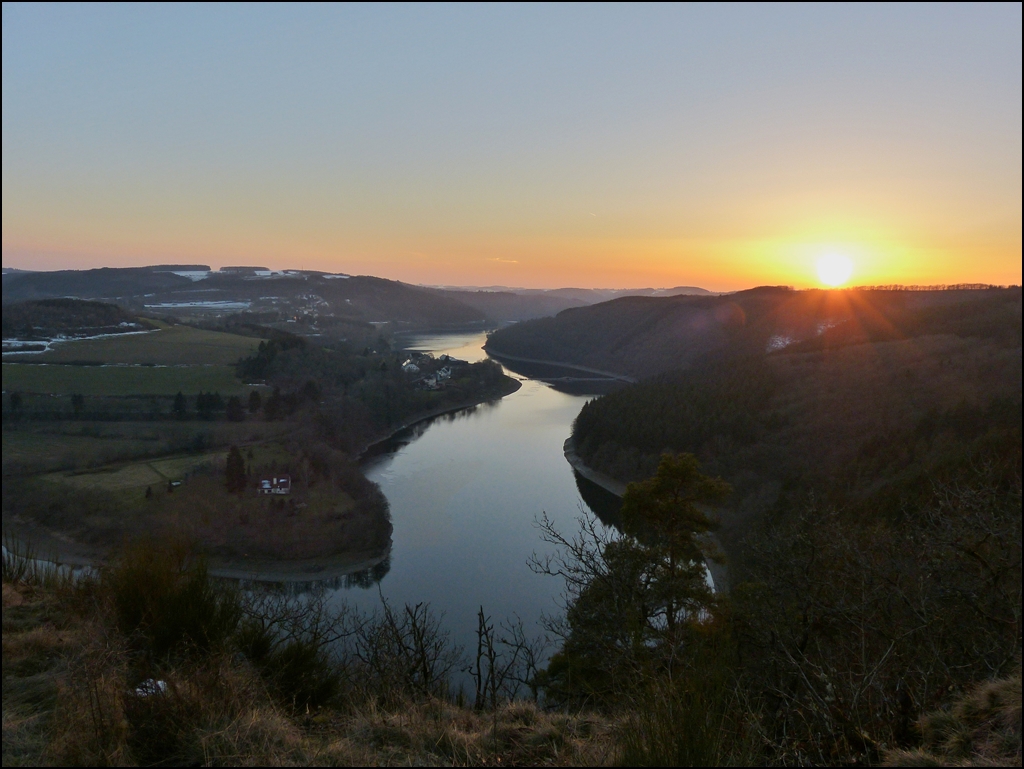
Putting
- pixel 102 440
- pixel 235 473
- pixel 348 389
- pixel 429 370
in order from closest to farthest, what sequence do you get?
pixel 102 440, pixel 235 473, pixel 348 389, pixel 429 370

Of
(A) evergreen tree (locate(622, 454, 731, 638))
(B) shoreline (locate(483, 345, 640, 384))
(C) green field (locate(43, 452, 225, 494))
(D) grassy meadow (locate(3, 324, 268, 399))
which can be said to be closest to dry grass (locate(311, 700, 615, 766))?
(A) evergreen tree (locate(622, 454, 731, 638))

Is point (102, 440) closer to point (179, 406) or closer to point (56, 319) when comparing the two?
point (179, 406)

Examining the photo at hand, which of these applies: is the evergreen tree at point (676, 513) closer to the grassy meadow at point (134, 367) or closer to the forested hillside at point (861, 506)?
the forested hillside at point (861, 506)

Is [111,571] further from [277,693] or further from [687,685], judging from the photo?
[687,685]

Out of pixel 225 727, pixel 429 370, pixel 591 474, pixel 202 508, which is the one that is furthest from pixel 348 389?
pixel 225 727

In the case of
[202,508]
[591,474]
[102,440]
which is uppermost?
[102,440]

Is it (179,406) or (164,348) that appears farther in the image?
(164,348)
